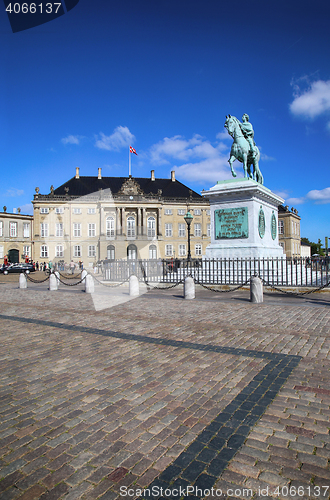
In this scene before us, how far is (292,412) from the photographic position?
Result: 129 inches

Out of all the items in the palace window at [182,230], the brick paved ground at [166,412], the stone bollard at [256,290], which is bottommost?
the brick paved ground at [166,412]

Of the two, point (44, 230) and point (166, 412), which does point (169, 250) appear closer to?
point (44, 230)

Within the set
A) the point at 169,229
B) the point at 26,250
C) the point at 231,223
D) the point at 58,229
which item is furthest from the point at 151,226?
the point at 231,223

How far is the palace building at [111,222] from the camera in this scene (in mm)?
57375

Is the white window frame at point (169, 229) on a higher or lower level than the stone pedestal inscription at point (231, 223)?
higher

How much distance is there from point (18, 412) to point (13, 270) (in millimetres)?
42188

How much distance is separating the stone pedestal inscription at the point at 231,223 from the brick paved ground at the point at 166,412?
926 centimetres

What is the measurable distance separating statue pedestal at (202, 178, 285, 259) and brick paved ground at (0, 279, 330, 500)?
8.98m

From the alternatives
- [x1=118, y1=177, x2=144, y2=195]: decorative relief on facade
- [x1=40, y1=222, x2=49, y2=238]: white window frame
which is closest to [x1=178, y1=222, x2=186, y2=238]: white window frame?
[x1=118, y1=177, x2=144, y2=195]: decorative relief on facade

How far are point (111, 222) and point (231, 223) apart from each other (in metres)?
45.7

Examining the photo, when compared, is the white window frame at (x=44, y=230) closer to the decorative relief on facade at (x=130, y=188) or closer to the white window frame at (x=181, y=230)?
the decorative relief on facade at (x=130, y=188)

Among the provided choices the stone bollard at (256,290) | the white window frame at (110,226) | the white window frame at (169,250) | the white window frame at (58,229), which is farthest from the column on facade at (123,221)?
the stone bollard at (256,290)

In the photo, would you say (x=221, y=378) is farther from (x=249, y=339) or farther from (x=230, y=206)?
(x=230, y=206)

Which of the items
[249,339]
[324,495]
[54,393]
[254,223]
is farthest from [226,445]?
[254,223]
